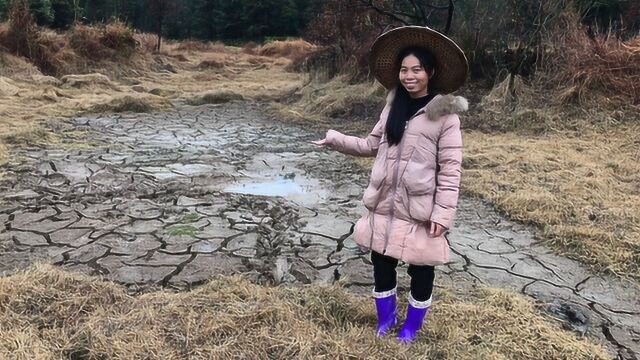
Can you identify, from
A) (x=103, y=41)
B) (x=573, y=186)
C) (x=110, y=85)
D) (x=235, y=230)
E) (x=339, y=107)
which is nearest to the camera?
(x=235, y=230)

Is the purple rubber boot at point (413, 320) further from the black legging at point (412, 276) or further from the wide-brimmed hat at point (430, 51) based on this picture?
the wide-brimmed hat at point (430, 51)

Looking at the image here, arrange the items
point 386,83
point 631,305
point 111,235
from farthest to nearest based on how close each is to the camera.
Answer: point 111,235, point 631,305, point 386,83

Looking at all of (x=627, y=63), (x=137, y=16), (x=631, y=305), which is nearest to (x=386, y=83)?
(x=631, y=305)

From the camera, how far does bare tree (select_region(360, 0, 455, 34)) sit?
26.8ft

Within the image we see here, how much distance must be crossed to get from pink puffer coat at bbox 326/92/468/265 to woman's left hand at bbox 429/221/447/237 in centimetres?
2

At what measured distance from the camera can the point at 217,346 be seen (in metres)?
2.00

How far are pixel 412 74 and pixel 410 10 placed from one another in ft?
29.0

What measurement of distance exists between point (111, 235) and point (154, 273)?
0.66m

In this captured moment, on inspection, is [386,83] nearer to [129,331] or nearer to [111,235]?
[129,331]

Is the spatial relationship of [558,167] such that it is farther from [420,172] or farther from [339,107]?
[339,107]

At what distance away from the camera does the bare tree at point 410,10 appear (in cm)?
817

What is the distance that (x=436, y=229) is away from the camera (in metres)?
1.89

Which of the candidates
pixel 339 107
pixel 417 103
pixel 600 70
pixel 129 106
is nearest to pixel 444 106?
pixel 417 103

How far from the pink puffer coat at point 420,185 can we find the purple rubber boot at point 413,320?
22 cm
